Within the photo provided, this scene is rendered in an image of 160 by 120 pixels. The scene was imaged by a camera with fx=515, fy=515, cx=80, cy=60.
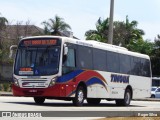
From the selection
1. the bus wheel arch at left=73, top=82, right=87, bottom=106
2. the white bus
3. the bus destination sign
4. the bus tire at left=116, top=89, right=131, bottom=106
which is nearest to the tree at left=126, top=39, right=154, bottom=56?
the bus tire at left=116, top=89, right=131, bottom=106

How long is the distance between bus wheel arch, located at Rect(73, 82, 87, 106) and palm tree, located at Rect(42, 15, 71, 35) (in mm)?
48475

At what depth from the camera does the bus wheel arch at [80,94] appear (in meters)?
23.6

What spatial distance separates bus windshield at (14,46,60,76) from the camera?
74.6 ft

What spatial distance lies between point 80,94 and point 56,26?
1950 inches

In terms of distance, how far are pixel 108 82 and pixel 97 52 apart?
1.91 m

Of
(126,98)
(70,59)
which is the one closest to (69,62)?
(70,59)

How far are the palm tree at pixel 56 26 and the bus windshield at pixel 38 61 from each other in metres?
49.1

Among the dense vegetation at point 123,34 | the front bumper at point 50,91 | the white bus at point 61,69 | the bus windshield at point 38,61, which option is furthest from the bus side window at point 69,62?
the dense vegetation at point 123,34

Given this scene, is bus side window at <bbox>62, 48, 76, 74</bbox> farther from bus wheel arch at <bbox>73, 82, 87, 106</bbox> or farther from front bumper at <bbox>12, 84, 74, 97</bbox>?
bus wheel arch at <bbox>73, 82, 87, 106</bbox>

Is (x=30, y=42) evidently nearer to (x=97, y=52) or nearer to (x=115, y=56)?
(x=97, y=52)

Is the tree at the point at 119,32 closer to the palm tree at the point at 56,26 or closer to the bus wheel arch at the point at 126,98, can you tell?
the palm tree at the point at 56,26

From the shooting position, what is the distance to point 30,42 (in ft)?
77.7

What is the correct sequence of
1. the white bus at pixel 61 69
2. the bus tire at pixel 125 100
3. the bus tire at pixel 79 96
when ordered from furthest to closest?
the bus tire at pixel 125 100
the bus tire at pixel 79 96
the white bus at pixel 61 69

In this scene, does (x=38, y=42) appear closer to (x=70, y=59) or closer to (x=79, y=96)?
(x=70, y=59)
